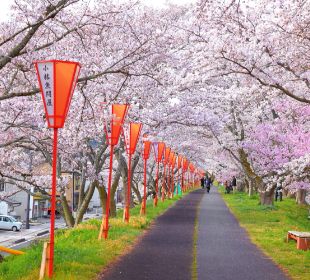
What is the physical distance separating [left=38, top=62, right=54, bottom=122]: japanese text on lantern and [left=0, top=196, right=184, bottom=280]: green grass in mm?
2730

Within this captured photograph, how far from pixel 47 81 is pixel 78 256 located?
12.1 ft

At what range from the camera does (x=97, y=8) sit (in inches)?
431

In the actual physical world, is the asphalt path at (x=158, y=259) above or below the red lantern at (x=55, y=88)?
below

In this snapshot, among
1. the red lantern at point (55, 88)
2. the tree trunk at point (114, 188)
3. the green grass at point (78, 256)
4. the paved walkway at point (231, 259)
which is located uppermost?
the red lantern at point (55, 88)

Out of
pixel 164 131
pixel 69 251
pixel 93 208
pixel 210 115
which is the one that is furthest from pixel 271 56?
pixel 93 208

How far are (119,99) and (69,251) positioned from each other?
7.54 m

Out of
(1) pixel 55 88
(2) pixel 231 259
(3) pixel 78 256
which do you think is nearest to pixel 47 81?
(1) pixel 55 88

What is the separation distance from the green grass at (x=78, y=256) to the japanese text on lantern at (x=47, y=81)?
8.96 feet

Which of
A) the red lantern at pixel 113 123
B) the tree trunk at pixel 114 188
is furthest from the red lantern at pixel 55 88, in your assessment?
the tree trunk at pixel 114 188

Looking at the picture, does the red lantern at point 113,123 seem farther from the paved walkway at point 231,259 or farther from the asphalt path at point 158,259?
the paved walkway at point 231,259

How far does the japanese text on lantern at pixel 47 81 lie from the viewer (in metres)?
7.95

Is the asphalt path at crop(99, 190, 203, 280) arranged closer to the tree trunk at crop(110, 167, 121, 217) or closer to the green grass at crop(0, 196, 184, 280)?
the green grass at crop(0, 196, 184, 280)

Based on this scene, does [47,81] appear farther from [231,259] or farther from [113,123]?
[231,259]

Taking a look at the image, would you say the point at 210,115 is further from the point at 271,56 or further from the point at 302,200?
the point at 302,200
